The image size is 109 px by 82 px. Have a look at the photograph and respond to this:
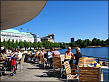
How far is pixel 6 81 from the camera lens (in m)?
5.93

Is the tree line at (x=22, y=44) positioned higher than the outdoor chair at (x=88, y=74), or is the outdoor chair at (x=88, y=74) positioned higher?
the tree line at (x=22, y=44)

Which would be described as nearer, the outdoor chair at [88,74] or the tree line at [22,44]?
the outdoor chair at [88,74]

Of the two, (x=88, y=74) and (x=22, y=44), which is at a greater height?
(x=22, y=44)

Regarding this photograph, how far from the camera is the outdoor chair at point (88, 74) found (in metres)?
3.60

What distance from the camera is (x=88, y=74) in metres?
3.68

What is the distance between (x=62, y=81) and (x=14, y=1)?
385 centimetres

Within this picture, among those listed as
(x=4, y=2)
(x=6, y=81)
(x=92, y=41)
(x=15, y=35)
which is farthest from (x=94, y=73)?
(x=92, y=41)

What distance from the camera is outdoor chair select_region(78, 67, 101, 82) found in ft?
11.8

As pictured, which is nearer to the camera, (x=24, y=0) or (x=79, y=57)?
(x=24, y=0)

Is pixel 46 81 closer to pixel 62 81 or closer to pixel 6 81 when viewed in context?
pixel 62 81

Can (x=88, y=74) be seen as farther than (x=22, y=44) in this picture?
No

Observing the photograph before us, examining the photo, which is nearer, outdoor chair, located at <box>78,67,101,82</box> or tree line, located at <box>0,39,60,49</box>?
outdoor chair, located at <box>78,67,101,82</box>

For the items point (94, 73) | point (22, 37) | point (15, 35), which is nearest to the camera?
point (94, 73)

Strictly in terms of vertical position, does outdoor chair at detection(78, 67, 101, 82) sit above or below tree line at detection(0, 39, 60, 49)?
below
